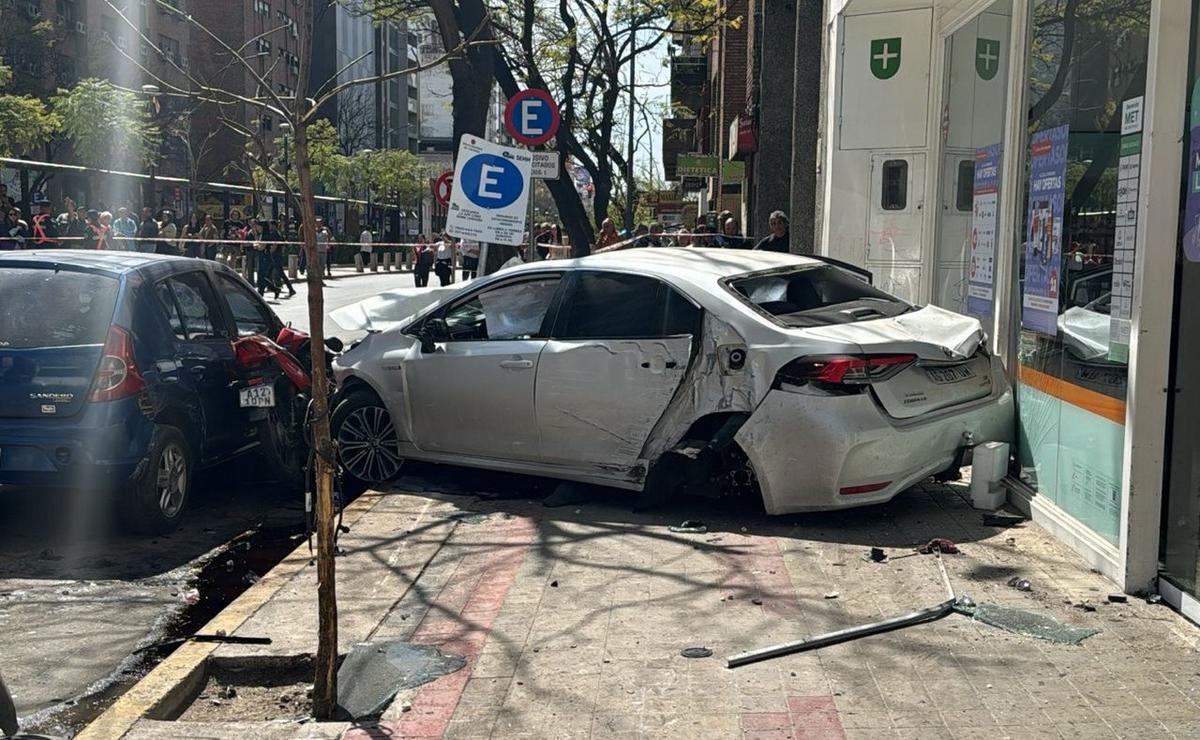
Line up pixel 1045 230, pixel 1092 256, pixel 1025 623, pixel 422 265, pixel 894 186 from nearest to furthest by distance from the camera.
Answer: pixel 1025 623
pixel 1092 256
pixel 1045 230
pixel 894 186
pixel 422 265

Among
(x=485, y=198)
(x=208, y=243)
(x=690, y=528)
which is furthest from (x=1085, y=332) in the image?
(x=208, y=243)

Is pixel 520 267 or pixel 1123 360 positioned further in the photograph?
pixel 520 267

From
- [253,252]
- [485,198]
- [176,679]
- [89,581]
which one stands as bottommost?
[89,581]

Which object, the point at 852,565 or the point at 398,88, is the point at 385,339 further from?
the point at 398,88

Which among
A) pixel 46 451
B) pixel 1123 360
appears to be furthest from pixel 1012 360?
pixel 46 451

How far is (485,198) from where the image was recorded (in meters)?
12.0

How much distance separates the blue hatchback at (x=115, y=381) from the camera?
23.0 feet

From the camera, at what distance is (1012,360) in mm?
7836

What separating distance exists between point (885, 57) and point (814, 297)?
489 centimetres

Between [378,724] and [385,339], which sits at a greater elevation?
[385,339]

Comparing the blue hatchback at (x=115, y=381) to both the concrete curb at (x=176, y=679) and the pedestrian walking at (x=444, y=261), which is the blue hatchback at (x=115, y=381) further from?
the pedestrian walking at (x=444, y=261)

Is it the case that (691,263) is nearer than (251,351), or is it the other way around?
(691,263)

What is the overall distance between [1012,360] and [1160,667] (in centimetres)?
334

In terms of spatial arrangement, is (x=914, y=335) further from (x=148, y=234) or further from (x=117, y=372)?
(x=148, y=234)
